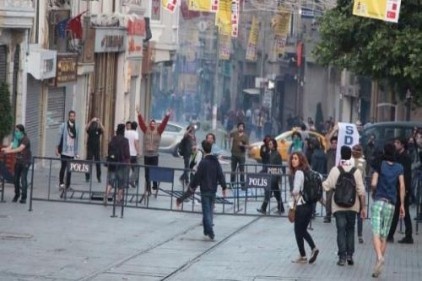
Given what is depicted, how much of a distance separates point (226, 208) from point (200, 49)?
66933mm

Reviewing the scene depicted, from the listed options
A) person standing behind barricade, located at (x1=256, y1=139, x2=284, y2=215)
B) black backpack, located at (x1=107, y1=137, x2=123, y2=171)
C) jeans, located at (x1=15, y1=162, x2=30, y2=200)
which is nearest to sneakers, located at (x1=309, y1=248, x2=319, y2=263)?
person standing behind barricade, located at (x1=256, y1=139, x2=284, y2=215)

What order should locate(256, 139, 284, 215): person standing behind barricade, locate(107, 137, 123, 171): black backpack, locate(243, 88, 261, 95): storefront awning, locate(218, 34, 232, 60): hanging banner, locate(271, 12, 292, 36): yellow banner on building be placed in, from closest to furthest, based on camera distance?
locate(256, 139, 284, 215): person standing behind barricade → locate(107, 137, 123, 171): black backpack → locate(271, 12, 292, 36): yellow banner on building → locate(218, 34, 232, 60): hanging banner → locate(243, 88, 261, 95): storefront awning

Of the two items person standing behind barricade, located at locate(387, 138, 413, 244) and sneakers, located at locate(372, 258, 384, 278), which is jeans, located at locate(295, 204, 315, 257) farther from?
person standing behind barricade, located at locate(387, 138, 413, 244)

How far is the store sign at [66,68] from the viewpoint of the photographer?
3700 cm

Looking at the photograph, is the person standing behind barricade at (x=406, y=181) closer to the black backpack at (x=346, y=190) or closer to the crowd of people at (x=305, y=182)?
the crowd of people at (x=305, y=182)

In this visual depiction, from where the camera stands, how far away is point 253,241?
70.6ft

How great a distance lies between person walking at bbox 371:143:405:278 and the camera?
58.4ft

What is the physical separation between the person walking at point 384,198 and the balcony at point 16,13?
13736 millimetres

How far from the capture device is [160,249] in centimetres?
1992

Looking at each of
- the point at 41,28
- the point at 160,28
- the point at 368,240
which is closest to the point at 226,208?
the point at 368,240

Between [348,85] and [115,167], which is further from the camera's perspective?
[348,85]

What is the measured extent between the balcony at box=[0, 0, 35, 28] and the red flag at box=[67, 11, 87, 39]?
5.19 metres

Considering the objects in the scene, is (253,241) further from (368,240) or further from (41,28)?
(41,28)

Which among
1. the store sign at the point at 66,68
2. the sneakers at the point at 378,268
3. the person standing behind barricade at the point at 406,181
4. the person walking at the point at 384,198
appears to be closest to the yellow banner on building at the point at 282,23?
the store sign at the point at 66,68
